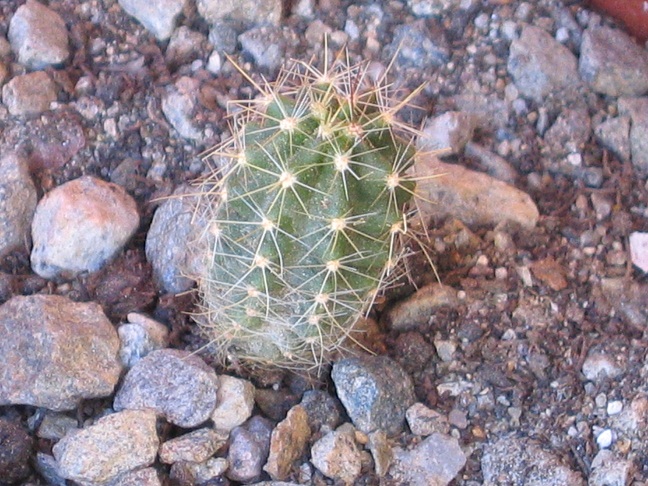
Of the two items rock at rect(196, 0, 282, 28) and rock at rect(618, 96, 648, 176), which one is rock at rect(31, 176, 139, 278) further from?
Result: rock at rect(618, 96, 648, 176)

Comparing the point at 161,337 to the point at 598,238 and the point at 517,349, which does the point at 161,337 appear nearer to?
the point at 517,349

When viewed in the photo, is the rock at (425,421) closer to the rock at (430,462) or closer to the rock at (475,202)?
the rock at (430,462)

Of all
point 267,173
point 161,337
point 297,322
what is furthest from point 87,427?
point 267,173

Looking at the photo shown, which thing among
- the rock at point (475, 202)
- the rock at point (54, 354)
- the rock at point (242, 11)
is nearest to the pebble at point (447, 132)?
the rock at point (475, 202)

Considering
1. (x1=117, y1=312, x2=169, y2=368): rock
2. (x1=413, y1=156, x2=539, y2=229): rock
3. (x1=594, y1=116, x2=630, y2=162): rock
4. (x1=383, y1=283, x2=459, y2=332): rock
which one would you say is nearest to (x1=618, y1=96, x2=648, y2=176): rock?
(x1=594, y1=116, x2=630, y2=162): rock

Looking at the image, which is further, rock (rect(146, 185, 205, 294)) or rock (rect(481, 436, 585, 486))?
rock (rect(146, 185, 205, 294))

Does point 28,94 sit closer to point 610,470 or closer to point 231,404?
point 231,404
